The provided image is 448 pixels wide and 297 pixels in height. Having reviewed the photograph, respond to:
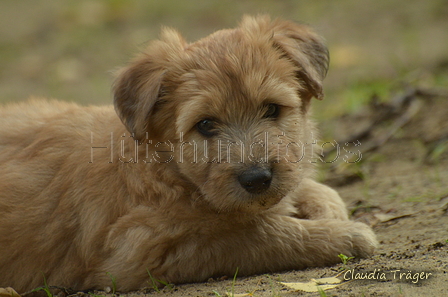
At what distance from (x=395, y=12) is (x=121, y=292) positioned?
8589 millimetres

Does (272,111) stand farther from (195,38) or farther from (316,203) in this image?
(195,38)

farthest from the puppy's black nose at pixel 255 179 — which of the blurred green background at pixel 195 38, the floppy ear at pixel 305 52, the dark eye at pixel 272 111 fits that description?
the blurred green background at pixel 195 38

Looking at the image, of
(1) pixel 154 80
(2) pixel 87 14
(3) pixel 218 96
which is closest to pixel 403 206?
(3) pixel 218 96

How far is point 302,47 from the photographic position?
4156 mm

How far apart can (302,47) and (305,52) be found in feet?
0.14

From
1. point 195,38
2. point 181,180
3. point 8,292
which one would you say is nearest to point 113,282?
point 8,292

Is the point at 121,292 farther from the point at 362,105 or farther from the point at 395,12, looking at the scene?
the point at 395,12

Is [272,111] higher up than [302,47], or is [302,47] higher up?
[302,47]

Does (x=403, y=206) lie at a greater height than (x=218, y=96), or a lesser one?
lesser

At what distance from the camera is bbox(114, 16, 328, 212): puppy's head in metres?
3.63

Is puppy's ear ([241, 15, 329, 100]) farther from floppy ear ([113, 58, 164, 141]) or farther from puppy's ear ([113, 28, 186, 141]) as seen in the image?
floppy ear ([113, 58, 164, 141])

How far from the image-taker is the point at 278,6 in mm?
12164

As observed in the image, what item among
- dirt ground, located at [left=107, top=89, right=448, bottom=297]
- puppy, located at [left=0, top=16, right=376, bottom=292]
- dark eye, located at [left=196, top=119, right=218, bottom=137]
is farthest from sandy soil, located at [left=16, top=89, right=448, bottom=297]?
dark eye, located at [left=196, top=119, right=218, bottom=137]

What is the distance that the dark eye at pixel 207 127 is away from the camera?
3809 millimetres
